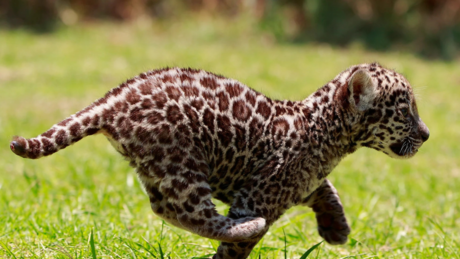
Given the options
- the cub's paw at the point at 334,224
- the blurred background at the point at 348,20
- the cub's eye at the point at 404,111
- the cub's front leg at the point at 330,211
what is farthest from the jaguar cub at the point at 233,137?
the blurred background at the point at 348,20

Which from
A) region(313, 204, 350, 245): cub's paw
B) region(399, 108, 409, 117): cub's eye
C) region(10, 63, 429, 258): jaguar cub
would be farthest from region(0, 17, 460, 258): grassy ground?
region(10, 63, 429, 258): jaguar cub

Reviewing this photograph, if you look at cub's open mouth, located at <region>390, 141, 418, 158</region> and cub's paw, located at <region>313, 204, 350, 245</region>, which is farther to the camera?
cub's paw, located at <region>313, 204, 350, 245</region>

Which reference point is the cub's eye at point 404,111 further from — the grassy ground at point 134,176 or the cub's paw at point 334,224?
the cub's paw at point 334,224

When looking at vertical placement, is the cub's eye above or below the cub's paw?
above

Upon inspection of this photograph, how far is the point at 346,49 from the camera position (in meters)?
20.0

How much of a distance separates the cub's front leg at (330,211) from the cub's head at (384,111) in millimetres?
601

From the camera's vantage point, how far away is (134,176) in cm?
774

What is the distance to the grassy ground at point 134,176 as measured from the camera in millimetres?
5363

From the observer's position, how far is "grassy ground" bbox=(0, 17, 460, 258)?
17.6 feet

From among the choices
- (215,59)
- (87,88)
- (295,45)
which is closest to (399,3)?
(295,45)

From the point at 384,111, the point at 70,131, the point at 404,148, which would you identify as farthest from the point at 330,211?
the point at 70,131

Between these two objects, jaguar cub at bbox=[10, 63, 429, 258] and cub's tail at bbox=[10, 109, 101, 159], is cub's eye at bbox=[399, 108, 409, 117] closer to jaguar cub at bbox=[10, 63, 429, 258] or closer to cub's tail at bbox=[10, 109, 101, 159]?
jaguar cub at bbox=[10, 63, 429, 258]

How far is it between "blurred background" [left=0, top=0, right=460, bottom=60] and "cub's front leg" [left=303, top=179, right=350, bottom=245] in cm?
1518

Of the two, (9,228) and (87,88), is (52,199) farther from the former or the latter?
(87,88)
